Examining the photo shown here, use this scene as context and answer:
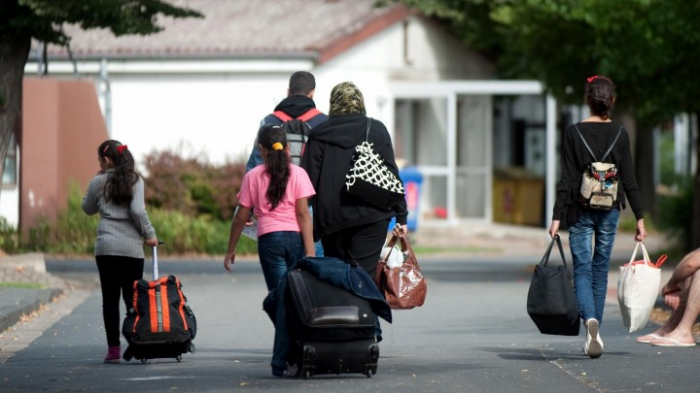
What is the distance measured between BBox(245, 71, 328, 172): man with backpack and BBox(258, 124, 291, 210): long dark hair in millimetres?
820

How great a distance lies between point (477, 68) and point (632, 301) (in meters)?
21.6

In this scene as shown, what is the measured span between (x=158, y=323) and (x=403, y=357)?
65.5 inches

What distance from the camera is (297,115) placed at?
10.2 m

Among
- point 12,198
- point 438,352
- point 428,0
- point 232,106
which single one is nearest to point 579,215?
point 438,352

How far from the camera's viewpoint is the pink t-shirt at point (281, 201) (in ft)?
30.2

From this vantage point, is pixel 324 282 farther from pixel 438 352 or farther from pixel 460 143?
pixel 460 143

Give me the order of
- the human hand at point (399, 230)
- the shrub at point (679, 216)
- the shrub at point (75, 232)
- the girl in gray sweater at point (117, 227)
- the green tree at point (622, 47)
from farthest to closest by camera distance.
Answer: the shrub at point (679, 216) < the shrub at point (75, 232) < the green tree at point (622, 47) < the girl in gray sweater at point (117, 227) < the human hand at point (399, 230)

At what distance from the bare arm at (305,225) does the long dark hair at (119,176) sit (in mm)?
1448

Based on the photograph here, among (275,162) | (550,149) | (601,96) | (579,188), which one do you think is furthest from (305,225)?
(550,149)

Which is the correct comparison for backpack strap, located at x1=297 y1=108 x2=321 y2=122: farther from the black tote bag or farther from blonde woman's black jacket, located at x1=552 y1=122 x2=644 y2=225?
the black tote bag

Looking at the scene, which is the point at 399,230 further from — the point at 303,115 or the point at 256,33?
the point at 256,33

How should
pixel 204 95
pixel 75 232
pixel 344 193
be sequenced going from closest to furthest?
pixel 344 193 → pixel 75 232 → pixel 204 95

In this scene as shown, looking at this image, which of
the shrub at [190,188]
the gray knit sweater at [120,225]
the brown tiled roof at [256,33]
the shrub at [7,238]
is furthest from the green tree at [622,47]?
the gray knit sweater at [120,225]

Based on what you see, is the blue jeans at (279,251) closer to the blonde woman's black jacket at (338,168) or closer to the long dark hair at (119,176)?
the blonde woman's black jacket at (338,168)
